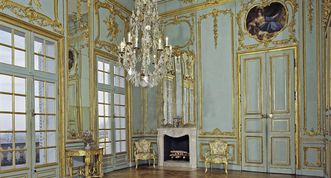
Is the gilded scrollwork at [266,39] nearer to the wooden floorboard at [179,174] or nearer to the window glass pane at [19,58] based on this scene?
the wooden floorboard at [179,174]

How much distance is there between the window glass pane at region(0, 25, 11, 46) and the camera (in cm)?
500

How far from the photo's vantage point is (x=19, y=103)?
5.25m

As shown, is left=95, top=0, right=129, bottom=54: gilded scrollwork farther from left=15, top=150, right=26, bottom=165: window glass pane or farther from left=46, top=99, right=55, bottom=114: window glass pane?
left=15, top=150, right=26, bottom=165: window glass pane

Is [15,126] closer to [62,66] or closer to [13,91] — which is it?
[13,91]

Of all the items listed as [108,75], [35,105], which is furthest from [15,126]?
[108,75]

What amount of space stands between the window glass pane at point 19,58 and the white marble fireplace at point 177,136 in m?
4.45

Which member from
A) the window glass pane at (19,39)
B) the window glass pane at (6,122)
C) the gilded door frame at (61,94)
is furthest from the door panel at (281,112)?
the window glass pane at (6,122)

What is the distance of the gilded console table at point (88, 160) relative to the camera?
606cm

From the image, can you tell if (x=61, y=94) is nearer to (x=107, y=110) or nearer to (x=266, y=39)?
(x=107, y=110)

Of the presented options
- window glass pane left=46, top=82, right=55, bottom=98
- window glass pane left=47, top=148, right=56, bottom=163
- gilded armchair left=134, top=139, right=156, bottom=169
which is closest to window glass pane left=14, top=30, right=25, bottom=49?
window glass pane left=46, top=82, right=55, bottom=98

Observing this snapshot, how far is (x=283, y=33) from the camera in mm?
7434

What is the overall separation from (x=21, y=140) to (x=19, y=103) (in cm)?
64

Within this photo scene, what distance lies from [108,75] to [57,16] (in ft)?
7.14

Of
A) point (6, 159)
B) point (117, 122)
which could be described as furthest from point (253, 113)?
point (6, 159)
